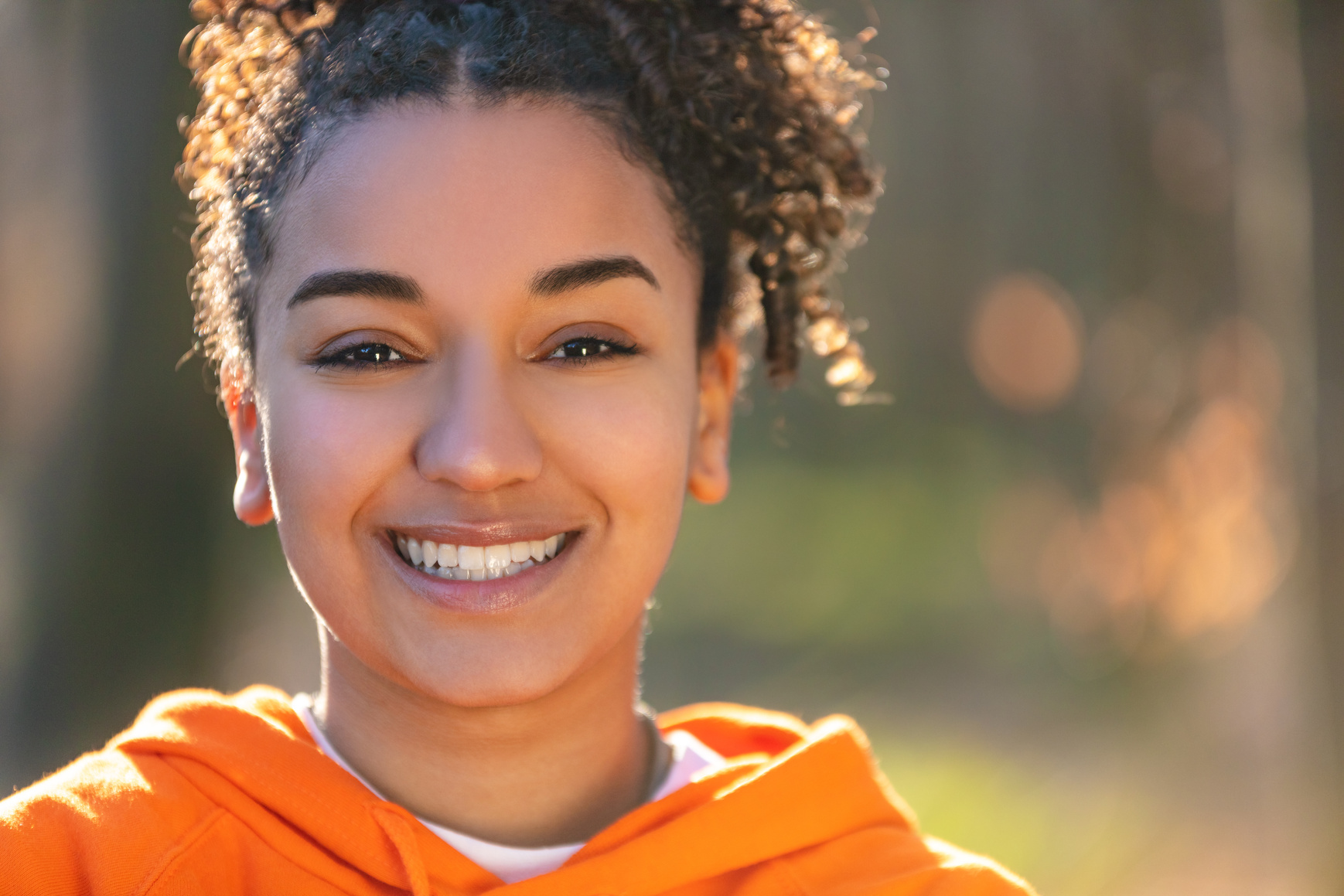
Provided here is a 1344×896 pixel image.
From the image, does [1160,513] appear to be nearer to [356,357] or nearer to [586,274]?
[586,274]

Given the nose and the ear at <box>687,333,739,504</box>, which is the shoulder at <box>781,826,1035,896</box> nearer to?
the ear at <box>687,333,739,504</box>

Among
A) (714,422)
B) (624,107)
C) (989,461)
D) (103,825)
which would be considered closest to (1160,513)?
(989,461)

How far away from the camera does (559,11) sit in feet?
6.37

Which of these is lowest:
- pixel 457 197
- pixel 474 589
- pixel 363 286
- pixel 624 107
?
pixel 474 589

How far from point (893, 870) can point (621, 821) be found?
38cm

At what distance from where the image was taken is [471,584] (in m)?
1.72

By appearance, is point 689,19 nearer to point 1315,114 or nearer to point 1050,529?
point 1315,114

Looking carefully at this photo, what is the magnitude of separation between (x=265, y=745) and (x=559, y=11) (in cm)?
114

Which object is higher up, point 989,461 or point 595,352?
point 595,352

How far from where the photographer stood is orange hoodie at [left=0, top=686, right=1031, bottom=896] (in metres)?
1.58

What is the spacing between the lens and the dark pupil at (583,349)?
183cm

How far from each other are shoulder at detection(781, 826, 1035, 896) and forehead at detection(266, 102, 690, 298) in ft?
2.92

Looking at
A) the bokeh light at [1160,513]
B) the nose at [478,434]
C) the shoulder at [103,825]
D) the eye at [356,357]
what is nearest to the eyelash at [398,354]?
the eye at [356,357]

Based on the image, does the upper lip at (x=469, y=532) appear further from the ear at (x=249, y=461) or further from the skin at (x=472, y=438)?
the ear at (x=249, y=461)
